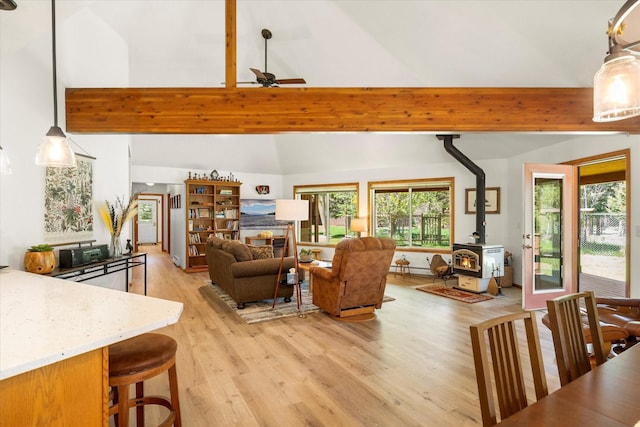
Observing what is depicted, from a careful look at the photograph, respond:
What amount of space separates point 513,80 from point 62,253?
17.0 ft

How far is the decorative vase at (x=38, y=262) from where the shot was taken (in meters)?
2.63

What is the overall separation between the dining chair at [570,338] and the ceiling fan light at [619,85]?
81 cm

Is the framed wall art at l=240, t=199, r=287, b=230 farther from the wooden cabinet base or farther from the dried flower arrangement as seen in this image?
the wooden cabinet base

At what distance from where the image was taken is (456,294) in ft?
18.0

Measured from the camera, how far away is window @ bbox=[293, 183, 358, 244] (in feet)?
27.5

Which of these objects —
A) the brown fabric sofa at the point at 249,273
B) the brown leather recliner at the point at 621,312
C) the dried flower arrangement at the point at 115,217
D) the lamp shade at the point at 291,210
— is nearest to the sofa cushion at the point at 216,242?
the brown fabric sofa at the point at 249,273

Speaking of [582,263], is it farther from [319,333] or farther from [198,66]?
[198,66]

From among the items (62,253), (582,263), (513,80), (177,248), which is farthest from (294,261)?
(582,263)

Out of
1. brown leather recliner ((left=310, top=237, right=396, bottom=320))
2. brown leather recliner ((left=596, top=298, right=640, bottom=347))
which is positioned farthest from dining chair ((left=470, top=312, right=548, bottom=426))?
brown leather recliner ((left=310, top=237, right=396, bottom=320))

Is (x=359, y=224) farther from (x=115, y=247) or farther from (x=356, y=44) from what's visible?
(x=115, y=247)

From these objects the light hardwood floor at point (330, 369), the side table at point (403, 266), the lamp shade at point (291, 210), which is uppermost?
the lamp shade at point (291, 210)

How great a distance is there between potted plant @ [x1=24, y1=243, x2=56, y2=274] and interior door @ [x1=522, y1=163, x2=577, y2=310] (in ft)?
18.0

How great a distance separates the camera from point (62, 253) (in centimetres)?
302

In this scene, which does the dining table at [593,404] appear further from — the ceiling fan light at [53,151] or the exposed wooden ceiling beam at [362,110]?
the exposed wooden ceiling beam at [362,110]
